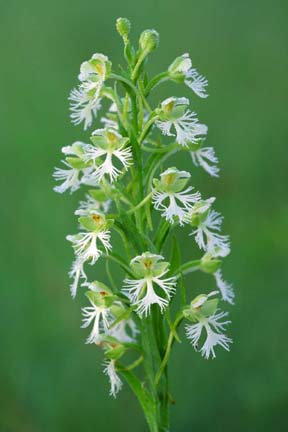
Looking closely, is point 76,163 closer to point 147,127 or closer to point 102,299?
point 147,127

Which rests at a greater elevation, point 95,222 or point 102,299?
point 95,222

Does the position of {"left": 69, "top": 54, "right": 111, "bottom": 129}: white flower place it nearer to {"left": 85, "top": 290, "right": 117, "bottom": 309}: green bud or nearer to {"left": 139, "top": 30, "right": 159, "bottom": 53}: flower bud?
{"left": 139, "top": 30, "right": 159, "bottom": 53}: flower bud

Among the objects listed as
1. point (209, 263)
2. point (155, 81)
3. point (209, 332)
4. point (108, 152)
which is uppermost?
point (155, 81)

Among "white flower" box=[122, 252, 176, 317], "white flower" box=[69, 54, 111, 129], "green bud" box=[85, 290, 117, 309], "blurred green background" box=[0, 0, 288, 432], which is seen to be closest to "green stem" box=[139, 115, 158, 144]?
"white flower" box=[69, 54, 111, 129]

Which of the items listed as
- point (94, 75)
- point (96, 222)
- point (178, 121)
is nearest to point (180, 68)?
point (178, 121)

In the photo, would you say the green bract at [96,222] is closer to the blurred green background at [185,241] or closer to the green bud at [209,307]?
the green bud at [209,307]

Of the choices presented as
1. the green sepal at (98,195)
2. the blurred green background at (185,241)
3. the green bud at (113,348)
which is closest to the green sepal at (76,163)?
the green sepal at (98,195)
